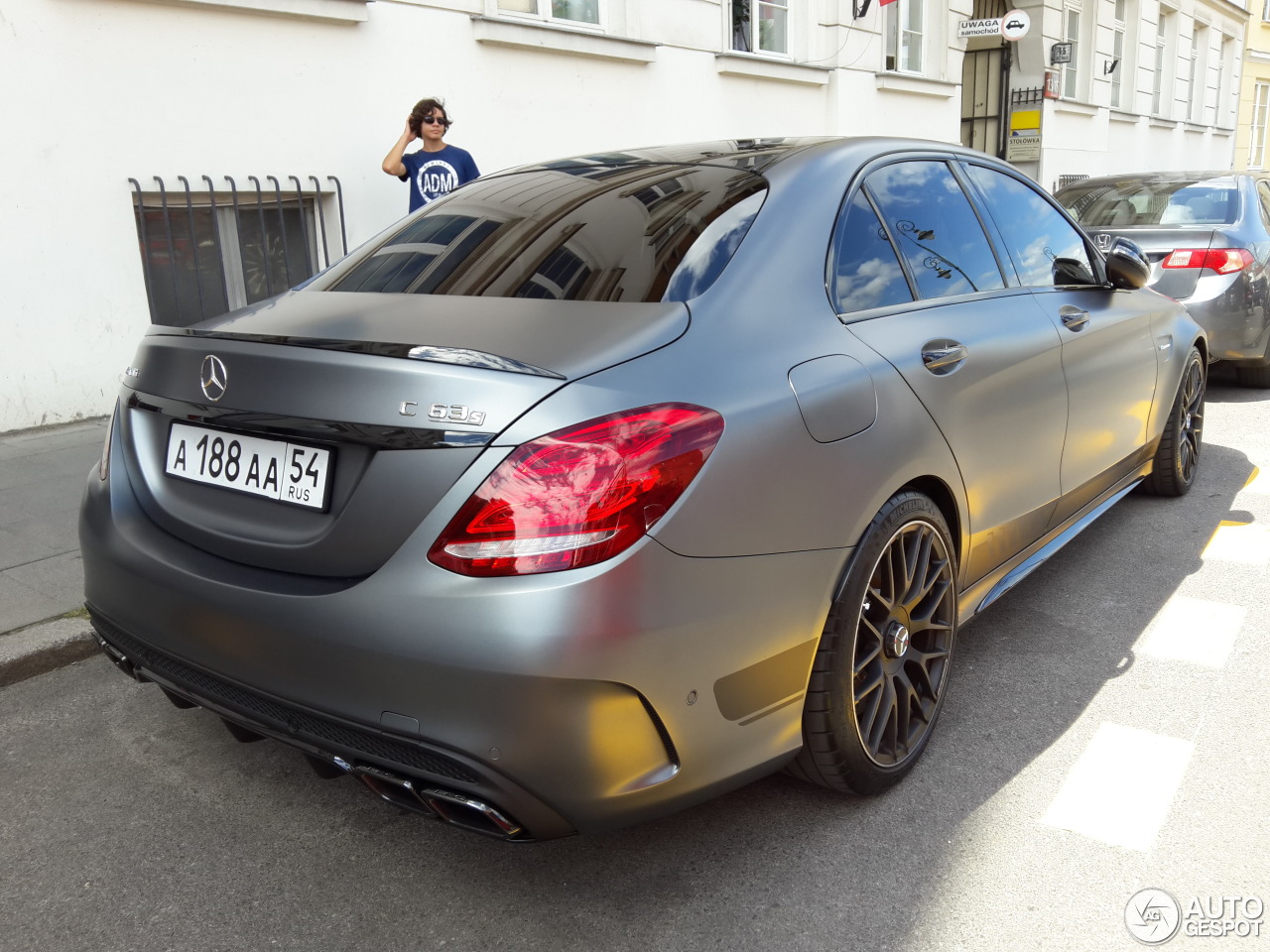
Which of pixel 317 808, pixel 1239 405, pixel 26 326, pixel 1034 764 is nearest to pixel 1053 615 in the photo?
pixel 1034 764

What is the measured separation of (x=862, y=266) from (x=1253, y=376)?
624 cm

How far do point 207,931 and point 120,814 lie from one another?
568 mm

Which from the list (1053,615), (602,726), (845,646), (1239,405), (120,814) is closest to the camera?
(602,726)

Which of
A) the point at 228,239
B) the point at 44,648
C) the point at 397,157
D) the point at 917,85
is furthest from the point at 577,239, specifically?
the point at 917,85

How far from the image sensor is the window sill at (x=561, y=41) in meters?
7.86

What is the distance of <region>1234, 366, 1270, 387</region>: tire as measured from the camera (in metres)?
7.48

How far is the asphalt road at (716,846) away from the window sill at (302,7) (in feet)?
14.9

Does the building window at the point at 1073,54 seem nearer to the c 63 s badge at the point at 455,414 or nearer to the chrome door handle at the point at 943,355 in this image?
the chrome door handle at the point at 943,355

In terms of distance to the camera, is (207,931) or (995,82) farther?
(995,82)

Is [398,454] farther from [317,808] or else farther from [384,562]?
[317,808]

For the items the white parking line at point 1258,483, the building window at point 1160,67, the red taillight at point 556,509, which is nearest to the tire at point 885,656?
the red taillight at point 556,509

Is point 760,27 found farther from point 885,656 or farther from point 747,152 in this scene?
point 885,656

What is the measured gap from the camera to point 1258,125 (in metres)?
29.0

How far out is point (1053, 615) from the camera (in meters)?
3.59
